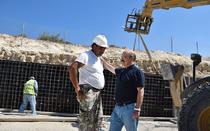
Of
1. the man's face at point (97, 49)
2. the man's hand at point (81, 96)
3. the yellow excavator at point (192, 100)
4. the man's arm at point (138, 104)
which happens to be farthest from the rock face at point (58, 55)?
the man's hand at point (81, 96)

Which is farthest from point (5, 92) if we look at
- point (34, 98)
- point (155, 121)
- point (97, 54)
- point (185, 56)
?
point (185, 56)

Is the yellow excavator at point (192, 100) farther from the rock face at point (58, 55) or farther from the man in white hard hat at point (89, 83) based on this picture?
the rock face at point (58, 55)

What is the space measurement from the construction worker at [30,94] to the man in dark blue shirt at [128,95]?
9360 millimetres

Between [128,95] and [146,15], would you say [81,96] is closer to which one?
[128,95]

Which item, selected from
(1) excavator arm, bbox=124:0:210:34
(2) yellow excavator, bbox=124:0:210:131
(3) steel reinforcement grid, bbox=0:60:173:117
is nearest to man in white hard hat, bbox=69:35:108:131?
(2) yellow excavator, bbox=124:0:210:131

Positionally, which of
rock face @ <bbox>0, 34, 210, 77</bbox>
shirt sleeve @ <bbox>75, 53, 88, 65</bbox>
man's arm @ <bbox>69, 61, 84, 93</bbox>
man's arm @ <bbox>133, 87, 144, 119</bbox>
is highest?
rock face @ <bbox>0, 34, 210, 77</bbox>

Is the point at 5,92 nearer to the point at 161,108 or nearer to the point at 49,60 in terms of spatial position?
the point at 49,60

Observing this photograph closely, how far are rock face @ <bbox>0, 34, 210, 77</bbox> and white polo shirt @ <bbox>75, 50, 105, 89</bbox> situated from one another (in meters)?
9.64

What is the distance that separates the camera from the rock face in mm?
18047

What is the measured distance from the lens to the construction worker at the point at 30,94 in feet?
47.3

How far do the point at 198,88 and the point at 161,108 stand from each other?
1103cm

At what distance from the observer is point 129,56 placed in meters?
5.38

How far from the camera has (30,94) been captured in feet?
47.6

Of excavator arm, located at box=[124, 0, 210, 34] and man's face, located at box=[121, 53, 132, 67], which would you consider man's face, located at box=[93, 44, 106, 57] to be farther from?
excavator arm, located at box=[124, 0, 210, 34]
